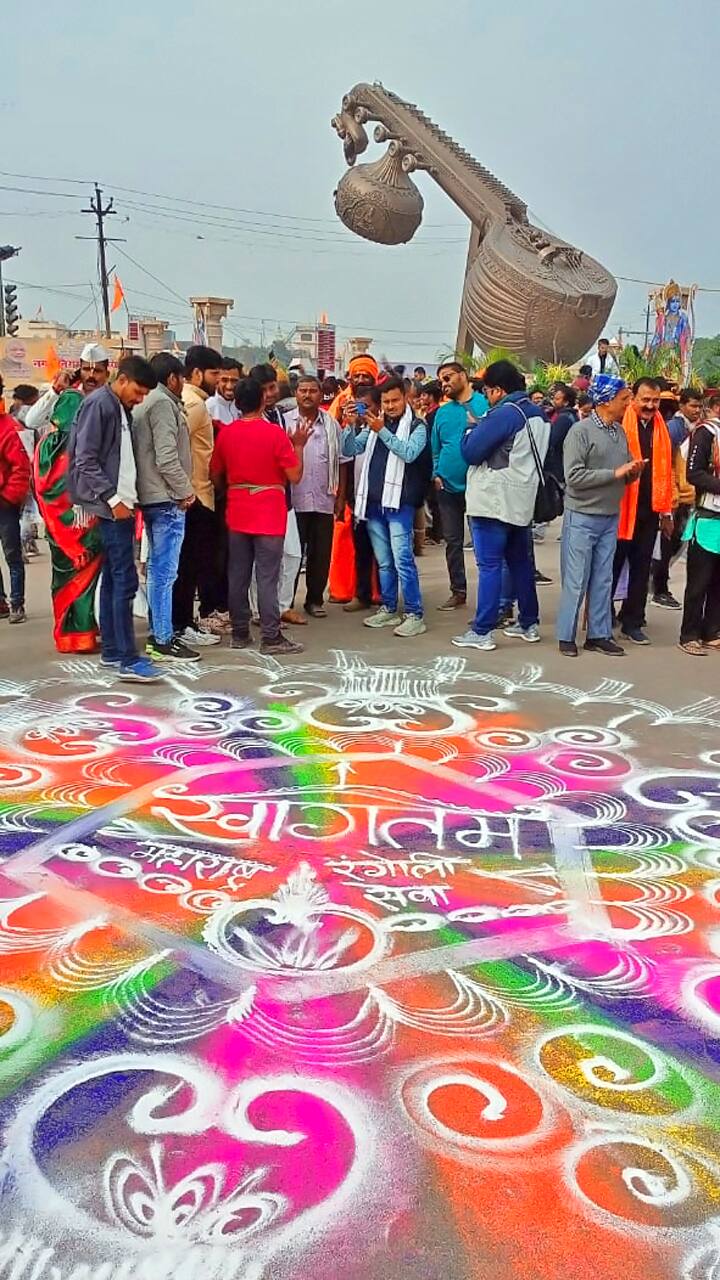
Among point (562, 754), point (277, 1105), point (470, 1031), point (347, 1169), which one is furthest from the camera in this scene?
point (562, 754)

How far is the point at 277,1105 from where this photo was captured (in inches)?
71.7

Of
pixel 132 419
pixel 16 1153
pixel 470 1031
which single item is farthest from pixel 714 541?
pixel 16 1153

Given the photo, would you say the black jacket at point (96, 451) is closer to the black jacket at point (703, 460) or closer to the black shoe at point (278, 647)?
the black shoe at point (278, 647)

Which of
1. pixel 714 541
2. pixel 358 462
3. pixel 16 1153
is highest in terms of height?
pixel 358 462

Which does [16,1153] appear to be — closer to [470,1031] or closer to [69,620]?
[470,1031]

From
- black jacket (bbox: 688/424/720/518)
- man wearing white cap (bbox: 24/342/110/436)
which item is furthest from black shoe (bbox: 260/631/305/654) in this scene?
black jacket (bbox: 688/424/720/518)

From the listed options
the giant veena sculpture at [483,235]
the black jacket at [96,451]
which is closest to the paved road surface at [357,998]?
the black jacket at [96,451]

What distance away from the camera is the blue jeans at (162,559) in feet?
16.0

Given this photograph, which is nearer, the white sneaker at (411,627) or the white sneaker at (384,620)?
the white sneaker at (411,627)

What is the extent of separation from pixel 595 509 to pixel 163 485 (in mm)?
2272

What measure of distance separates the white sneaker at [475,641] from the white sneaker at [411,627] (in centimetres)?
30

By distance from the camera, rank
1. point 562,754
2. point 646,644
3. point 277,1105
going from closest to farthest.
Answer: point 277,1105, point 562,754, point 646,644

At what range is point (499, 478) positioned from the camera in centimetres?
519

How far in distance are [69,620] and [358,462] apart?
2.10 m
